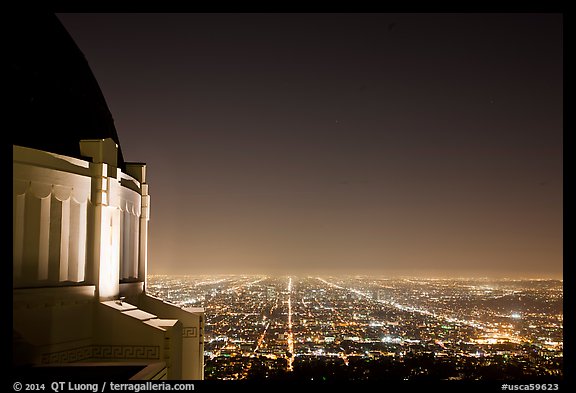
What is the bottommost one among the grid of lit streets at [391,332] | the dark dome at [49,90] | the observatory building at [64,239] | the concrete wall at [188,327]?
the grid of lit streets at [391,332]

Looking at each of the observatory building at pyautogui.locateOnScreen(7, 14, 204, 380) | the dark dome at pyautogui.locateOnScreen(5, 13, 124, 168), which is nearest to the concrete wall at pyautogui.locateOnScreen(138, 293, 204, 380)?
the observatory building at pyautogui.locateOnScreen(7, 14, 204, 380)

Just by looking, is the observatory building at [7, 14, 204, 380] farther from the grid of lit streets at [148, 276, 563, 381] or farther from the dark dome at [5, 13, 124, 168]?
the grid of lit streets at [148, 276, 563, 381]

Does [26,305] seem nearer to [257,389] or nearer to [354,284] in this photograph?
[257,389]

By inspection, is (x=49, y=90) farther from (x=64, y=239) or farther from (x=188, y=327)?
(x=188, y=327)

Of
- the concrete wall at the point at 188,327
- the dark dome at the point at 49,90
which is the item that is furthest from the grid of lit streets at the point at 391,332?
the dark dome at the point at 49,90

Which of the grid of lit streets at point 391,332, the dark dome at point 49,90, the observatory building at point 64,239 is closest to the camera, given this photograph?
the observatory building at point 64,239

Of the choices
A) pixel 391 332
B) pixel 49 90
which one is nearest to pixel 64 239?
pixel 49 90

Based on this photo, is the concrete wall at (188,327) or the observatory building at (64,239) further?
the concrete wall at (188,327)

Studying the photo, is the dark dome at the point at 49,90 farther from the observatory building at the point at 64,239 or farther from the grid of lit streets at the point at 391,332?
the grid of lit streets at the point at 391,332
